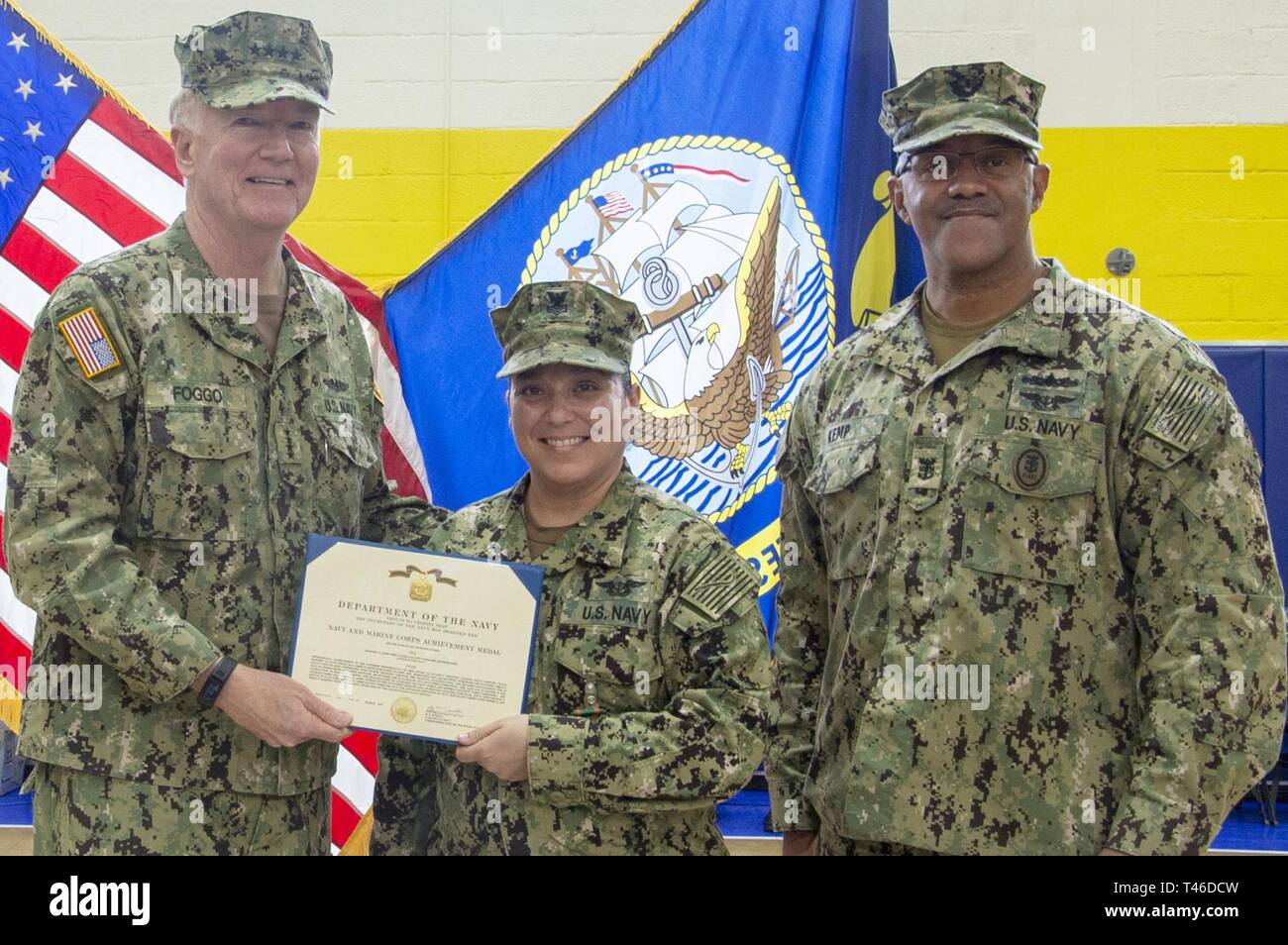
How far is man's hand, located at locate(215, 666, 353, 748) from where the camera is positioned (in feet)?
6.33

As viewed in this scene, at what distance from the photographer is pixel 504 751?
1872 mm

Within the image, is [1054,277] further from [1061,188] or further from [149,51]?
[149,51]

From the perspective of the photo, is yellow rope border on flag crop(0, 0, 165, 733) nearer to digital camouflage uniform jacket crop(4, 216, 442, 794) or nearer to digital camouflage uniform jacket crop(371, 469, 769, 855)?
digital camouflage uniform jacket crop(4, 216, 442, 794)

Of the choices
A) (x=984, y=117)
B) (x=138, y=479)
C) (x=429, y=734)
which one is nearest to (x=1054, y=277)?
(x=984, y=117)

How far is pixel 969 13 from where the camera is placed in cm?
588

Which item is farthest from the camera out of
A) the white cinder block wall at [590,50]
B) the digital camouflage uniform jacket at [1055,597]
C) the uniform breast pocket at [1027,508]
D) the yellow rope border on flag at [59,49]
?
the white cinder block wall at [590,50]

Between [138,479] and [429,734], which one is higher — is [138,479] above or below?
above

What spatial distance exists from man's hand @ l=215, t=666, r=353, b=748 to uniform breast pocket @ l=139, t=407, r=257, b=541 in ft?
0.84

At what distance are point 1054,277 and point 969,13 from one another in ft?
14.3

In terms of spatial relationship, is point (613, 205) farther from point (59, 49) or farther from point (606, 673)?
point (606, 673)

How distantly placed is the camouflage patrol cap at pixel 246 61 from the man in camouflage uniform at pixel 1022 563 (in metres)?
1.04

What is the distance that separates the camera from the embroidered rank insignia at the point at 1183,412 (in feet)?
5.96

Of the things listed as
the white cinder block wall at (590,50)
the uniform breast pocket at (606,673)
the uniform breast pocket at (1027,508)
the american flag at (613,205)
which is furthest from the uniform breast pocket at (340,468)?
the white cinder block wall at (590,50)

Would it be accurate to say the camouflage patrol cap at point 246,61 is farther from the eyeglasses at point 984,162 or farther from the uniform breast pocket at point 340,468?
the eyeglasses at point 984,162
